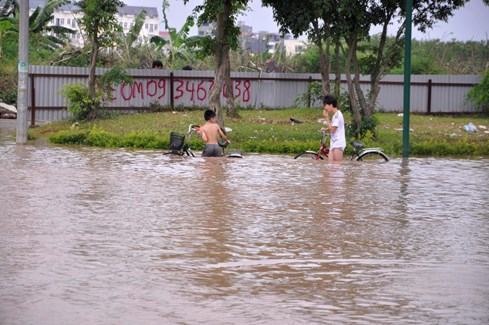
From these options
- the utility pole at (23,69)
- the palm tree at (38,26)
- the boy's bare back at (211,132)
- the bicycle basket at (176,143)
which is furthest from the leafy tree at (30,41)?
the boy's bare back at (211,132)

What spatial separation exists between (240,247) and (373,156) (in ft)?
36.9

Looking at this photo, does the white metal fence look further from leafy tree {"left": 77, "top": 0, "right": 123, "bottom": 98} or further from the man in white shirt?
the man in white shirt

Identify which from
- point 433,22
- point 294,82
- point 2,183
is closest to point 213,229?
point 2,183

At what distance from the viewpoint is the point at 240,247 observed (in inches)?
441

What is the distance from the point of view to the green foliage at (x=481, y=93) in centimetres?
3916

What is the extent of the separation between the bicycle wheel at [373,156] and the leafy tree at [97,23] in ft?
41.8

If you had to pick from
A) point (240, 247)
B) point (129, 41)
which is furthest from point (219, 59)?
point (240, 247)

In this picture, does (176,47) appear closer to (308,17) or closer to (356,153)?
(308,17)

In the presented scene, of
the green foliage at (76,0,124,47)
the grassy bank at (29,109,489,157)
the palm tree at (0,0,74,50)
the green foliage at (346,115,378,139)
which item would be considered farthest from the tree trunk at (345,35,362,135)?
the palm tree at (0,0,74,50)

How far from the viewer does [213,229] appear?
1238 centimetres

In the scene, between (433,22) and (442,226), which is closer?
(442,226)

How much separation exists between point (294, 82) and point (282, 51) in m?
8.53

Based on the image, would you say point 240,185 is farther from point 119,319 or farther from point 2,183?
point 119,319

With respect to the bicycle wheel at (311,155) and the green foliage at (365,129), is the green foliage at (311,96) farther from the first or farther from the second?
the bicycle wheel at (311,155)
